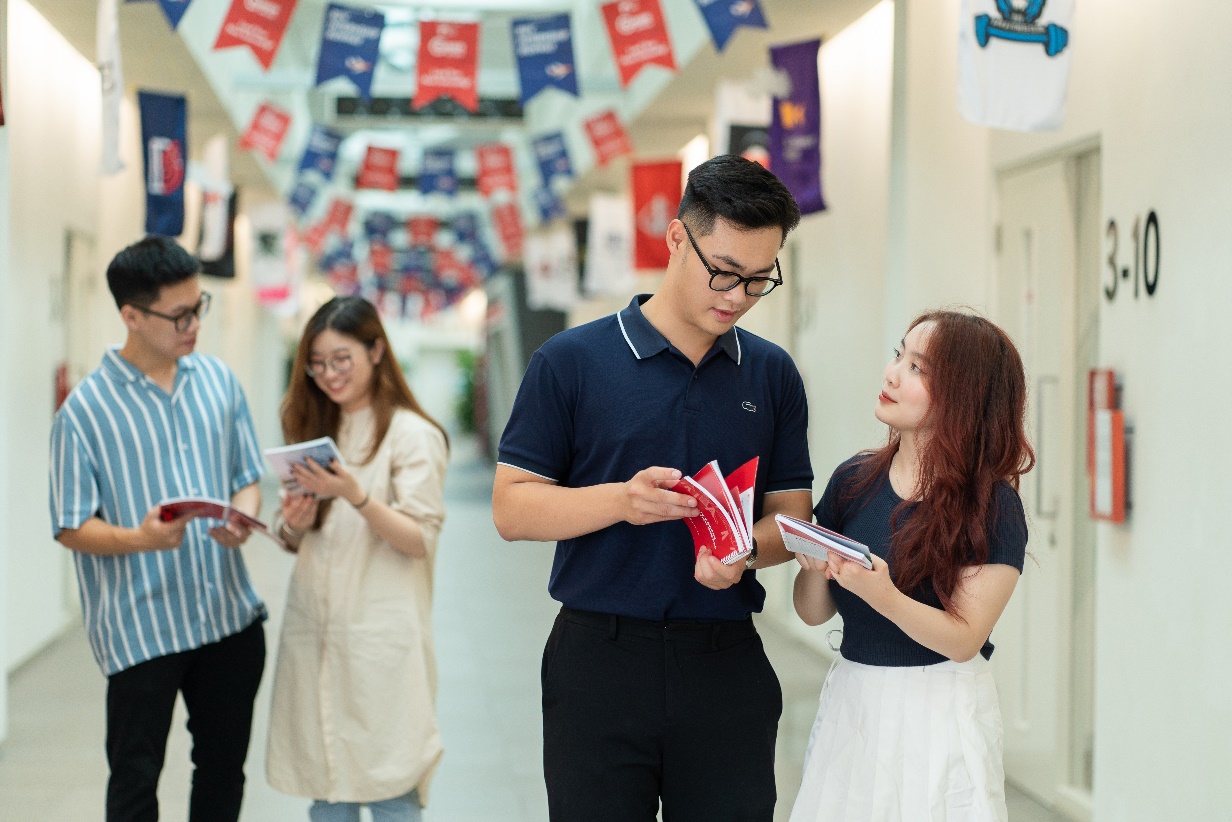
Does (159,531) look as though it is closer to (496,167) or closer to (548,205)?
(496,167)

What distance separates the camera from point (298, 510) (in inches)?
131

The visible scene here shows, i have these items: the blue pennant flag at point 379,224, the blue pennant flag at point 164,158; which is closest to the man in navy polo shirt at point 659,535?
the blue pennant flag at point 164,158

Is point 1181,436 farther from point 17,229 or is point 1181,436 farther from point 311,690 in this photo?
point 17,229

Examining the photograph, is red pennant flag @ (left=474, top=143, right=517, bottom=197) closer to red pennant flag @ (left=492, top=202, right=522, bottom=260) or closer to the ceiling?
the ceiling

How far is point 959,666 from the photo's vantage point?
7.83 feet

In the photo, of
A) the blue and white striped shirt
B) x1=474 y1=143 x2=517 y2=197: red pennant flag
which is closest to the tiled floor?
the blue and white striped shirt

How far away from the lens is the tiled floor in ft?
16.4

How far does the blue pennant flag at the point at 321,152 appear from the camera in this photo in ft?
42.1

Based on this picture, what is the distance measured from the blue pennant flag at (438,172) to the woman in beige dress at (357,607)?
455 inches

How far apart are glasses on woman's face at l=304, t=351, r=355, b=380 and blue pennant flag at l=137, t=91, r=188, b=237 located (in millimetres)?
5300

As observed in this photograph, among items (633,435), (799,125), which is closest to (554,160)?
(799,125)

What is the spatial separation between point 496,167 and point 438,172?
97cm

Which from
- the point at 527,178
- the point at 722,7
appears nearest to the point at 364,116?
the point at 527,178

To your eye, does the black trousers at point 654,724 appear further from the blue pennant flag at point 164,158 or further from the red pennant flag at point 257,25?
the blue pennant flag at point 164,158
